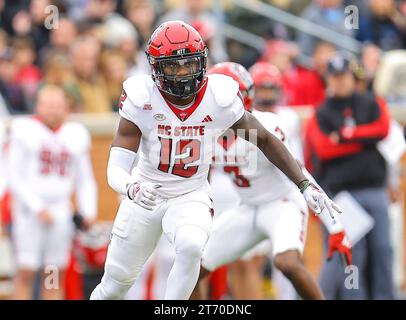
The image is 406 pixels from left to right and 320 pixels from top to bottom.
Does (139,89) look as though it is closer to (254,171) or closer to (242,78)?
(242,78)

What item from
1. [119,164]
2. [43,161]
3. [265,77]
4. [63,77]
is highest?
[63,77]

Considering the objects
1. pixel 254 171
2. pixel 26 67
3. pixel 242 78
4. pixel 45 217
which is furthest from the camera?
pixel 26 67

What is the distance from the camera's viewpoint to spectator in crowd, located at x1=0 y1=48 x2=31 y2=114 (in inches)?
440

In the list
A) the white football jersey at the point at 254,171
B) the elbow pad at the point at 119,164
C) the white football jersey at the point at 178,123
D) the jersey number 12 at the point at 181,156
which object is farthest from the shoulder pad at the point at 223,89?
the white football jersey at the point at 254,171

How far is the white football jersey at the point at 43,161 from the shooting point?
9.73 metres

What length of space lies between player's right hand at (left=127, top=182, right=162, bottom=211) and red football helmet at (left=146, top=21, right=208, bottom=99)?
0.60m

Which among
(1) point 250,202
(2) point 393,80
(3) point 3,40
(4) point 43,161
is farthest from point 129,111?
(3) point 3,40

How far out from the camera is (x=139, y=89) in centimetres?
655

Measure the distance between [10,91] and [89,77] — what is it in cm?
77

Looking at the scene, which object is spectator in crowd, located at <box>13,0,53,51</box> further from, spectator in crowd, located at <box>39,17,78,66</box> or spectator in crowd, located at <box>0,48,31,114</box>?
spectator in crowd, located at <box>0,48,31,114</box>

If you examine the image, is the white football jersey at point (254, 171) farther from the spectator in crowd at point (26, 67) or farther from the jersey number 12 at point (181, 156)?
the spectator in crowd at point (26, 67)

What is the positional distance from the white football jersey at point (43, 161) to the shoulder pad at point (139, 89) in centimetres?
323

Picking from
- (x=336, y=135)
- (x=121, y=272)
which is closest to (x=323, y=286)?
(x=336, y=135)
